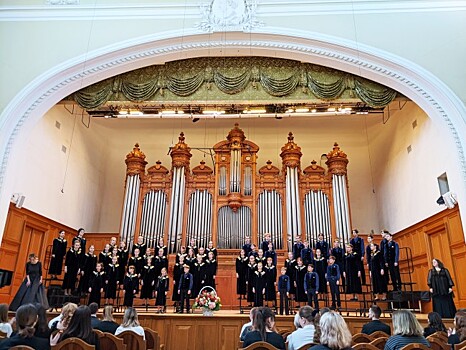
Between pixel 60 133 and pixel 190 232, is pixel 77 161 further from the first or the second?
pixel 190 232

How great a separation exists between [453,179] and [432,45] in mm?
2205

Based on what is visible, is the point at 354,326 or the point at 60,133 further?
the point at 60,133

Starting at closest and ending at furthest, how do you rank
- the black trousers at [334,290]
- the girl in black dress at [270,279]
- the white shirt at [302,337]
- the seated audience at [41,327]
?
1. the seated audience at [41,327]
2. the white shirt at [302,337]
3. the black trousers at [334,290]
4. the girl in black dress at [270,279]

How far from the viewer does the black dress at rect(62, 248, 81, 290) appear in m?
7.22

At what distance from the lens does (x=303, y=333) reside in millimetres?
2943

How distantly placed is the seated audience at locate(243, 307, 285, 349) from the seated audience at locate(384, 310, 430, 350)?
Answer: 2.59ft

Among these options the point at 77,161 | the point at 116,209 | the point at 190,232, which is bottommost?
the point at 190,232

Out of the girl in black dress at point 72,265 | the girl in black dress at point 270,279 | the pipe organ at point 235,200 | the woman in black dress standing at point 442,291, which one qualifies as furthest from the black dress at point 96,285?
the woman in black dress standing at point 442,291

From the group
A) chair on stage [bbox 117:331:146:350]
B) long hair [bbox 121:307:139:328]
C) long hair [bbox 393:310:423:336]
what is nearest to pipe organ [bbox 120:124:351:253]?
long hair [bbox 121:307:139:328]

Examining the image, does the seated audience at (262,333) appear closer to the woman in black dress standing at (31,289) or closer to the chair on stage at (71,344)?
the chair on stage at (71,344)

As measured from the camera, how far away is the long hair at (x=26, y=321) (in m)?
2.33

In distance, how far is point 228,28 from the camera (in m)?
6.42

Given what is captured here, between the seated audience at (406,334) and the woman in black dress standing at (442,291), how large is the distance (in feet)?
13.0

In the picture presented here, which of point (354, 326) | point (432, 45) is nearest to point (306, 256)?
point (354, 326)
